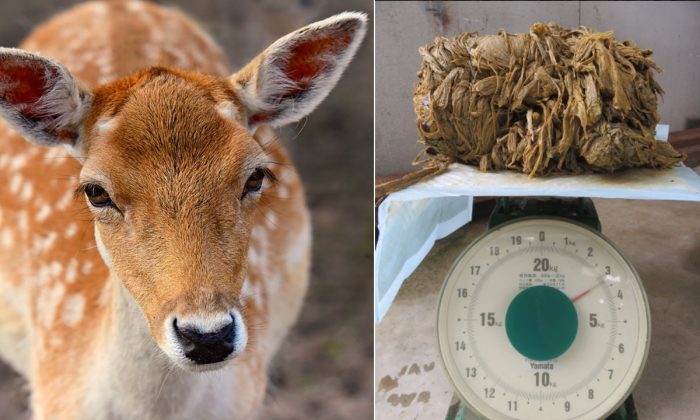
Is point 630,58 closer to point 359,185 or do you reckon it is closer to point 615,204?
point 615,204

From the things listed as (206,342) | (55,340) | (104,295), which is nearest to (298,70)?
(206,342)

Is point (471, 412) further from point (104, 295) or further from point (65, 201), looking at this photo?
point (65, 201)

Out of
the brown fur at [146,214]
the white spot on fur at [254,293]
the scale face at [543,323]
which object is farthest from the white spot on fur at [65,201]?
the scale face at [543,323]

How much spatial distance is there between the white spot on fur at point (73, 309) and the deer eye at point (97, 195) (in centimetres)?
27

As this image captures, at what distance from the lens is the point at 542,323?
0.83 m

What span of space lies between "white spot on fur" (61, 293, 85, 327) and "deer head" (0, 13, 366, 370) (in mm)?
215

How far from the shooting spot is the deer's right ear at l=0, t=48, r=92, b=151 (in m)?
0.64

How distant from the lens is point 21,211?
92 cm

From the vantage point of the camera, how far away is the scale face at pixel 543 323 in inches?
Answer: 32.6

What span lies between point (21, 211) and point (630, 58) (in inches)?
36.8

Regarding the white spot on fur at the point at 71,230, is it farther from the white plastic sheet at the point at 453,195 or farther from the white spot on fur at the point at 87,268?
the white plastic sheet at the point at 453,195

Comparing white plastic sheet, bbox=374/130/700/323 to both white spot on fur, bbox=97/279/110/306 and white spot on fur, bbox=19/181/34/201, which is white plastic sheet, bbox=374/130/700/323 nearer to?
white spot on fur, bbox=97/279/110/306

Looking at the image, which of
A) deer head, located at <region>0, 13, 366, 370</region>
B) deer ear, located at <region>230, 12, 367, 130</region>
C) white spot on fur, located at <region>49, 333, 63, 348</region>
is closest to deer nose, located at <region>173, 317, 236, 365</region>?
deer head, located at <region>0, 13, 366, 370</region>

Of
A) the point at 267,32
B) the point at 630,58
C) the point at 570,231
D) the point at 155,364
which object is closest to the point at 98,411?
the point at 155,364
